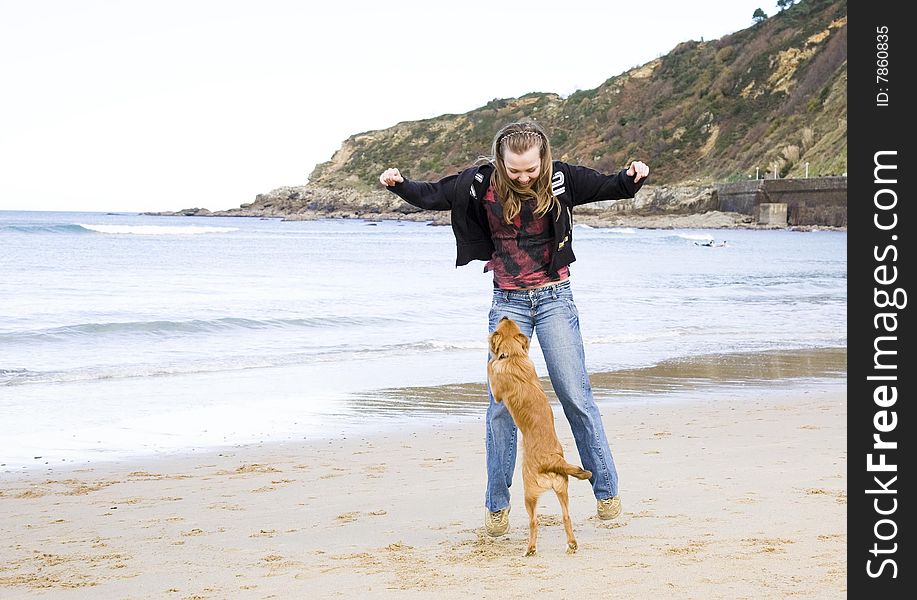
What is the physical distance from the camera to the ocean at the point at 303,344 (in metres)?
8.23

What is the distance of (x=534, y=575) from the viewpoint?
393 cm

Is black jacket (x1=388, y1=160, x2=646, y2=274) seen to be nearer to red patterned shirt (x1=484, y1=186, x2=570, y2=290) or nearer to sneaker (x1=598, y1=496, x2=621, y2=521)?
red patterned shirt (x1=484, y1=186, x2=570, y2=290)

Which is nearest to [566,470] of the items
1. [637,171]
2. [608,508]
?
[608,508]

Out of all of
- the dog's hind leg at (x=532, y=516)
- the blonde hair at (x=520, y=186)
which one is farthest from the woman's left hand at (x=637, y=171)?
the dog's hind leg at (x=532, y=516)

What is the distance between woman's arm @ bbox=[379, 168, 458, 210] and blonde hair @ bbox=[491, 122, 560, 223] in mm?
229

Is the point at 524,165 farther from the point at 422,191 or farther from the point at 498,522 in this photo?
the point at 498,522

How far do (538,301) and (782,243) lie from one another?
4658cm

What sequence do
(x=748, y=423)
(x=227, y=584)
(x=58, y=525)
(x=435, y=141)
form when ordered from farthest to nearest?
1. (x=435, y=141)
2. (x=748, y=423)
3. (x=58, y=525)
4. (x=227, y=584)

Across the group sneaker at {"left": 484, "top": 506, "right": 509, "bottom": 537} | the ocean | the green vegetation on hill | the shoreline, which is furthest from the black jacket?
the green vegetation on hill

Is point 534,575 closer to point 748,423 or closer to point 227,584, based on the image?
point 227,584

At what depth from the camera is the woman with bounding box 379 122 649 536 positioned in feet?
14.2

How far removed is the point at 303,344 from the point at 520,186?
31.5ft

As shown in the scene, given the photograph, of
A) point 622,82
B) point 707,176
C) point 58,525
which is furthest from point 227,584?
point 622,82

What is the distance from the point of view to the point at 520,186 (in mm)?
4332
